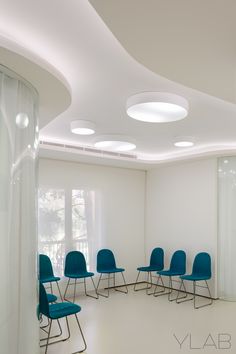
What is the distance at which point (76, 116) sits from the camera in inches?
160

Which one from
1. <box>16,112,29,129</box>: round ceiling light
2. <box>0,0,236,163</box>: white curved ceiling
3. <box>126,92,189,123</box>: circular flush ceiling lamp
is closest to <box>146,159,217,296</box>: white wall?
<box>0,0,236,163</box>: white curved ceiling

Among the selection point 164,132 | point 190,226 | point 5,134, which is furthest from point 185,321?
point 5,134

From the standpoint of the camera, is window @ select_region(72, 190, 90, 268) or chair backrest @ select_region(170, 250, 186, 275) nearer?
chair backrest @ select_region(170, 250, 186, 275)

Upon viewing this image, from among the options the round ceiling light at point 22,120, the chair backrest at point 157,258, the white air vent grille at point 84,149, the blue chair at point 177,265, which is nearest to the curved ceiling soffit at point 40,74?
the round ceiling light at point 22,120

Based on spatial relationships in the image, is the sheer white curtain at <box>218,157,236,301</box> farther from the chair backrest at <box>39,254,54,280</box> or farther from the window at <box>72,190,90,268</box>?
the chair backrest at <box>39,254,54,280</box>

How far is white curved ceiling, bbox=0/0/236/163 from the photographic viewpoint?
2004 millimetres

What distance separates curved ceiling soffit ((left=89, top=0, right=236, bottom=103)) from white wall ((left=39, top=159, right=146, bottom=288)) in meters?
4.25

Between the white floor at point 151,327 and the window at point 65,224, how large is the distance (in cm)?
96

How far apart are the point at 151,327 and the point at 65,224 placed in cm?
259

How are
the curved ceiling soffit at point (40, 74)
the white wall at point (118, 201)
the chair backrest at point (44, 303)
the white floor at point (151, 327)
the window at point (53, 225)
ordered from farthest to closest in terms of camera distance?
the white wall at point (118, 201) < the window at point (53, 225) < the white floor at point (151, 327) < the chair backrest at point (44, 303) < the curved ceiling soffit at point (40, 74)

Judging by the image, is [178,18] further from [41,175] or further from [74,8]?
[41,175]

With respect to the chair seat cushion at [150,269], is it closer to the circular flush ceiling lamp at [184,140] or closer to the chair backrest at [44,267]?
the chair backrest at [44,267]

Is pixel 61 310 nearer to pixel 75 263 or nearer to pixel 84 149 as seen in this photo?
pixel 75 263

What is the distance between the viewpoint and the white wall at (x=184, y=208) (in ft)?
19.7
